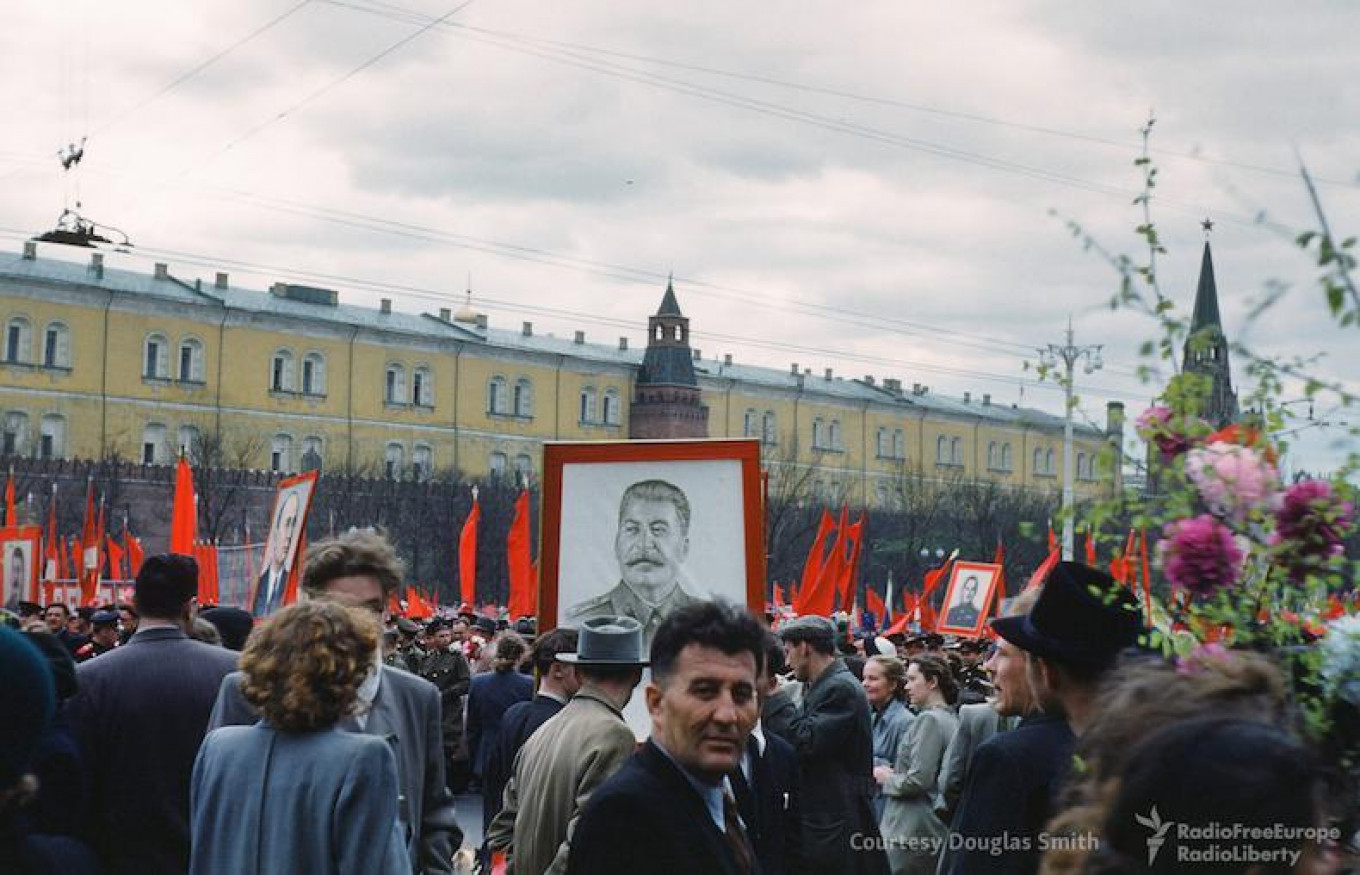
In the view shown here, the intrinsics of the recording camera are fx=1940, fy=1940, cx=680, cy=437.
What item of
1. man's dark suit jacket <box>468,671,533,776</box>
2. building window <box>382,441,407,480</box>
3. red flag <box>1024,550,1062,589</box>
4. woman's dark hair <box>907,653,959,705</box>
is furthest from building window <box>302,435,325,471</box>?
woman's dark hair <box>907,653,959,705</box>

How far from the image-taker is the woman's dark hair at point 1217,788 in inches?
83.3

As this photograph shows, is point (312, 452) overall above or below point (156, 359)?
below

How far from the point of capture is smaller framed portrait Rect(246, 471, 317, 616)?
10.0 metres

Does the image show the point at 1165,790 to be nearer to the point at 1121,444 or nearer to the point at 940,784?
the point at 1121,444

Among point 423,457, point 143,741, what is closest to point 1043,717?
point 143,741

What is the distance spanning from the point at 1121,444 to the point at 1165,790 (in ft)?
3.88

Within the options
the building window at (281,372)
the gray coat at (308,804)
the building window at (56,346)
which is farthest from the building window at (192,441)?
the gray coat at (308,804)

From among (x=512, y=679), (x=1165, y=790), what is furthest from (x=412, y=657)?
(x=1165, y=790)

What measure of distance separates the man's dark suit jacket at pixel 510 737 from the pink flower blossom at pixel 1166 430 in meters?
4.26

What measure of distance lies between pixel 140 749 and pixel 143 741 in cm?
3

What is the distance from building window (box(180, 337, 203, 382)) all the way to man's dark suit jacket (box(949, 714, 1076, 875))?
79951 millimetres

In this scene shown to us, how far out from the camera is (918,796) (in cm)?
915

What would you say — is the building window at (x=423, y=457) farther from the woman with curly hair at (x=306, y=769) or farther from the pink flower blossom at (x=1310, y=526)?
the pink flower blossom at (x=1310, y=526)

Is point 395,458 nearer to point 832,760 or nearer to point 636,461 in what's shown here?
point 832,760
